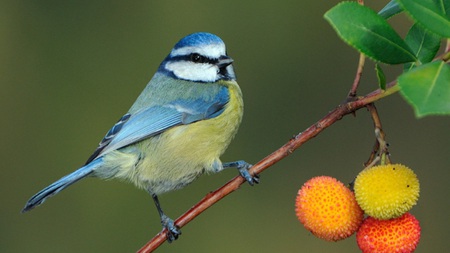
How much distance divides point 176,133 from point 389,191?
120 cm

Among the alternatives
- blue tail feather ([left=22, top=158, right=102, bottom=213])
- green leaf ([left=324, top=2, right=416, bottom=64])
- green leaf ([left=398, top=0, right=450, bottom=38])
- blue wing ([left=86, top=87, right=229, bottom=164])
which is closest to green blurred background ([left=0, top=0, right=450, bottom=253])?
blue wing ([left=86, top=87, right=229, bottom=164])

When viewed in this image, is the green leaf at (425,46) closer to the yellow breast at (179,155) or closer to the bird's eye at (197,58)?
the yellow breast at (179,155)

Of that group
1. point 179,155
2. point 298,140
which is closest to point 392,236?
point 298,140

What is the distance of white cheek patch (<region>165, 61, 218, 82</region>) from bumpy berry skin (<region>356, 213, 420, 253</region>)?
4.28 feet

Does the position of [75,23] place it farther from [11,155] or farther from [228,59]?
[228,59]

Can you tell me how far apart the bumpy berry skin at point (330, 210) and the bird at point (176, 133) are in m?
0.68

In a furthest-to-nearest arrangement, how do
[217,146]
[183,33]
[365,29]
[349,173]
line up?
[183,33] → [349,173] → [217,146] → [365,29]

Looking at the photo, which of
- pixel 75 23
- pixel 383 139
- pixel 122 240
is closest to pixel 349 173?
pixel 122 240

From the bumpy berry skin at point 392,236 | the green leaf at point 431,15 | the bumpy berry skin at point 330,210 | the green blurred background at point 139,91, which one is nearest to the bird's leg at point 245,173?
the bumpy berry skin at point 330,210

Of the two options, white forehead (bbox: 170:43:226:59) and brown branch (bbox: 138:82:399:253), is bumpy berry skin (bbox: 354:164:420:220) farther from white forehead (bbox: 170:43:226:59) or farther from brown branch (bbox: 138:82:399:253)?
white forehead (bbox: 170:43:226:59)

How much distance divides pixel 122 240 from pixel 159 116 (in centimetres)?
187

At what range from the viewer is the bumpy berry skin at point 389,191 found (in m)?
1.35

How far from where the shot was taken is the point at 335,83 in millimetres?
4449

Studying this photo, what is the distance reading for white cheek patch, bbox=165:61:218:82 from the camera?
2645mm
